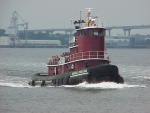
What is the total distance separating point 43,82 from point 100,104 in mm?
15145

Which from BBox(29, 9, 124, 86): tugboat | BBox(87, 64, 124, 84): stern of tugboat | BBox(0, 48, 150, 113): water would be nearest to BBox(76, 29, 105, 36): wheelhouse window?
BBox(29, 9, 124, 86): tugboat

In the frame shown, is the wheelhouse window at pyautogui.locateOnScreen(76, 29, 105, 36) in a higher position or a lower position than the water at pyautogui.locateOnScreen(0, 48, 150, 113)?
higher

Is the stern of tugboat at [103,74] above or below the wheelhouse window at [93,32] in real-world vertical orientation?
below

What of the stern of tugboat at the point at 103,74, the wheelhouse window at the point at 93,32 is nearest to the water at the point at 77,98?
the stern of tugboat at the point at 103,74

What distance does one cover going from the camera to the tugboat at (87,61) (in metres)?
58.2

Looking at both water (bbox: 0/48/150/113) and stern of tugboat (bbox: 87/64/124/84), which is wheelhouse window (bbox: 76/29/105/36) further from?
water (bbox: 0/48/150/113)

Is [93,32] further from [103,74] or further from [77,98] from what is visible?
[77,98]

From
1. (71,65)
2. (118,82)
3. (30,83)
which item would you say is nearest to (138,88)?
(118,82)

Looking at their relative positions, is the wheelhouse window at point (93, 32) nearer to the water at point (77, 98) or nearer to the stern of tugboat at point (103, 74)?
the stern of tugboat at point (103, 74)

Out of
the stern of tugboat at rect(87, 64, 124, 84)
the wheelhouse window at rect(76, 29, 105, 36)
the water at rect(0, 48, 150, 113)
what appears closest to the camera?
the water at rect(0, 48, 150, 113)

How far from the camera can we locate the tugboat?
58219mm

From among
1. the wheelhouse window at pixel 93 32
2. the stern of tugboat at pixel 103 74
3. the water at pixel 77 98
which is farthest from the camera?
the wheelhouse window at pixel 93 32

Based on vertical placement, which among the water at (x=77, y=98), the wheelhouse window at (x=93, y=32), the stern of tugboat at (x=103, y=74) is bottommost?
the water at (x=77, y=98)

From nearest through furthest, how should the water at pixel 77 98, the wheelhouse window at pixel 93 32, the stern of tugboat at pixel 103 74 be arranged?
the water at pixel 77 98 → the stern of tugboat at pixel 103 74 → the wheelhouse window at pixel 93 32
